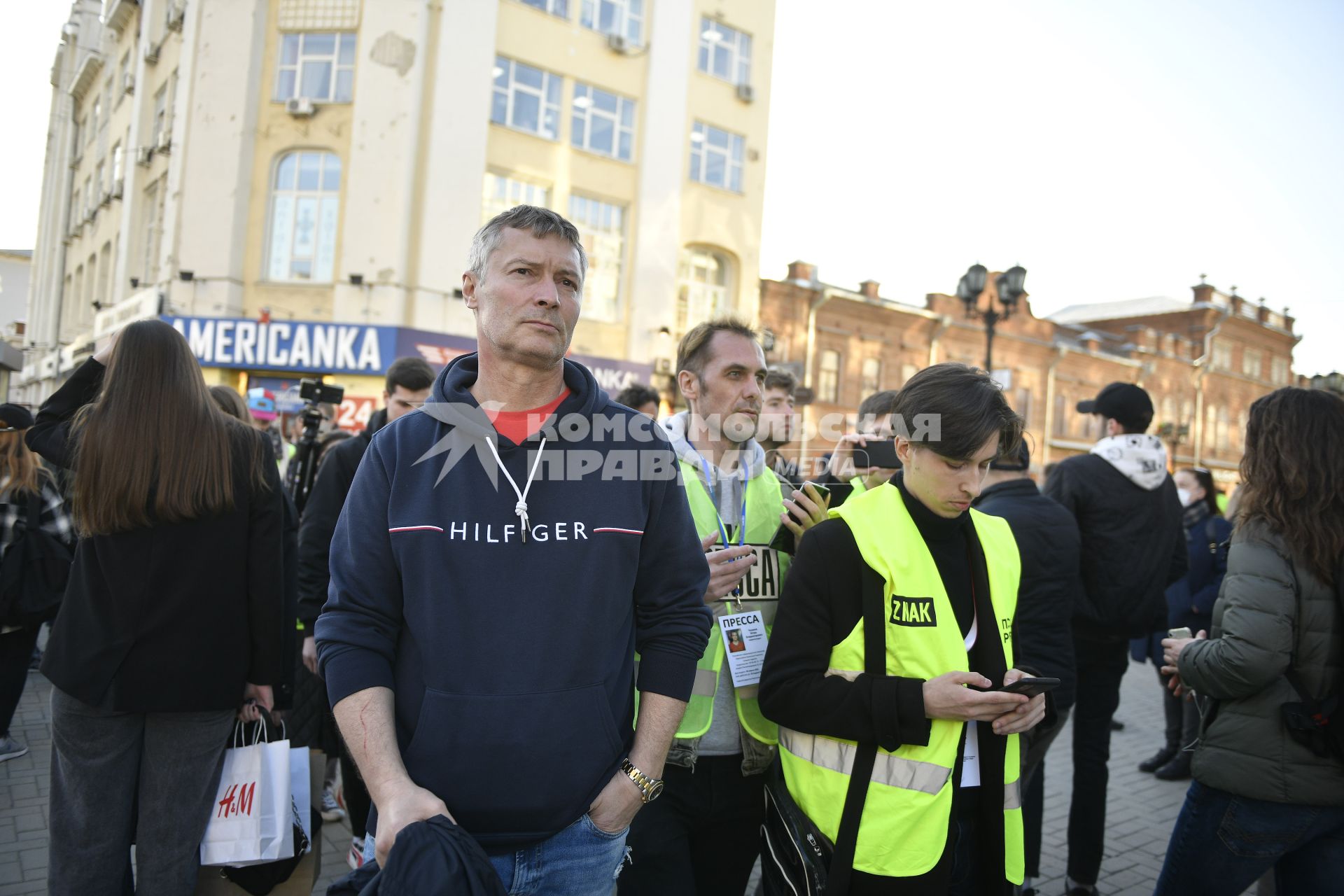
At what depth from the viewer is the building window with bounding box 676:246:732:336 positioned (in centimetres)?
2170

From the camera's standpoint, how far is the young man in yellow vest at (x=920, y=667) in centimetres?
215

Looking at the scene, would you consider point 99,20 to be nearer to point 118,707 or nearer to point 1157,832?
point 118,707

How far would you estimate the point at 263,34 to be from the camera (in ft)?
58.6

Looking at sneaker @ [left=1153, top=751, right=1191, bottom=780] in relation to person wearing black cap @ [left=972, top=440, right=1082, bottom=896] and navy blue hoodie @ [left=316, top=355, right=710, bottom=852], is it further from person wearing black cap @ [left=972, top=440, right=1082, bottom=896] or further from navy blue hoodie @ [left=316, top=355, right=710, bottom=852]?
navy blue hoodie @ [left=316, top=355, right=710, bottom=852]

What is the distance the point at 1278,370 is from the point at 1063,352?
2616cm

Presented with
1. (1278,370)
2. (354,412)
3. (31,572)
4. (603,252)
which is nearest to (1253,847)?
(31,572)

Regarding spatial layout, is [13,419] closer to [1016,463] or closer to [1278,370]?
[1016,463]

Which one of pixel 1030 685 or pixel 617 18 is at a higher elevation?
pixel 617 18

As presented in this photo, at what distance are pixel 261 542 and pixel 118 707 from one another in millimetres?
659

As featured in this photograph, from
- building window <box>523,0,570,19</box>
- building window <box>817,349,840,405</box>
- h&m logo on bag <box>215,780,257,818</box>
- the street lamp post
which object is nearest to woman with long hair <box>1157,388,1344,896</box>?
h&m logo on bag <box>215,780,257,818</box>

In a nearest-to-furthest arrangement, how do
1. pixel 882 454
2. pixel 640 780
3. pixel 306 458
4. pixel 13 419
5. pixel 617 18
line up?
pixel 640 780 → pixel 882 454 → pixel 13 419 → pixel 306 458 → pixel 617 18

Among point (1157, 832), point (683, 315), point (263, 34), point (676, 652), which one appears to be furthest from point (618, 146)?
point (676, 652)

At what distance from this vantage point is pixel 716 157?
862 inches

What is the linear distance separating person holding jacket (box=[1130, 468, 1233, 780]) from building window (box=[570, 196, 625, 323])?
14906 millimetres
